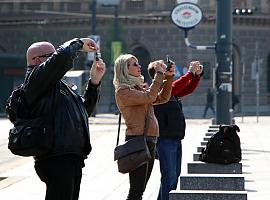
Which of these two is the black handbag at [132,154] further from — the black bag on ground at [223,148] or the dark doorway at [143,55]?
the dark doorway at [143,55]

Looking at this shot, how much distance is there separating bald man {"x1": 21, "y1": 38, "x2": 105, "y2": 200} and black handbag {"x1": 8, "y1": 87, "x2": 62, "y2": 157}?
0.04 meters

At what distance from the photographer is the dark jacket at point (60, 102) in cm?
540

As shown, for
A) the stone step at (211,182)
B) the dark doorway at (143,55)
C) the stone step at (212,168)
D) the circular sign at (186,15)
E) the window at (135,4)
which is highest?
the window at (135,4)

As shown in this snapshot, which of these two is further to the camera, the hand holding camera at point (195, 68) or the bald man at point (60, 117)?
the hand holding camera at point (195, 68)

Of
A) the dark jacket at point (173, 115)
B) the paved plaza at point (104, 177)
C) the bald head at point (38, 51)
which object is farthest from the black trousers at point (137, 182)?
the paved plaza at point (104, 177)

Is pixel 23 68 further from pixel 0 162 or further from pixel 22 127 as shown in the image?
pixel 22 127

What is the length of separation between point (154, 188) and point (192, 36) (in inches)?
1576

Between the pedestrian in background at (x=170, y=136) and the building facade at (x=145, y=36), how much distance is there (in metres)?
40.4

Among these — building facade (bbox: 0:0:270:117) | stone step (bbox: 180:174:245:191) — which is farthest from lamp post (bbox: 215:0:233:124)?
building facade (bbox: 0:0:270:117)

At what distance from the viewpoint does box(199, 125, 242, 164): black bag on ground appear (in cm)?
970

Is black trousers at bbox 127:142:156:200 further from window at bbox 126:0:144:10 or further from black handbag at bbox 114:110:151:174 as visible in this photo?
window at bbox 126:0:144:10

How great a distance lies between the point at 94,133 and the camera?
92.4 feet

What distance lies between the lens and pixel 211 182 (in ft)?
27.0

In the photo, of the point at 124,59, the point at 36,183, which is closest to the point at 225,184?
the point at 124,59
